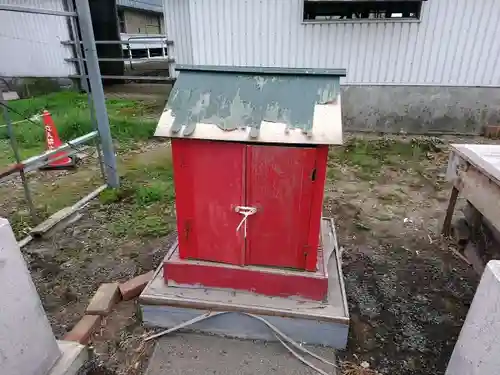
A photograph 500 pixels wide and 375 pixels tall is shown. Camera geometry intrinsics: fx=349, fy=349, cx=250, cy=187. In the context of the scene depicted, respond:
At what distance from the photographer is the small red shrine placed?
6.91ft

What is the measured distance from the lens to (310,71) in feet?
7.10

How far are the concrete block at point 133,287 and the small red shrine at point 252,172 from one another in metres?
0.50

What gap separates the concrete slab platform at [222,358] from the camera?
2285 mm

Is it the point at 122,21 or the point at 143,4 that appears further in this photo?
the point at 143,4

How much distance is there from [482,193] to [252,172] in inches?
79.4

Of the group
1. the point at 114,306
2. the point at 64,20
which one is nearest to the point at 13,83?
the point at 64,20

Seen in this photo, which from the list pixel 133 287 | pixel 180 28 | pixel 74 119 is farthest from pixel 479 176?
pixel 180 28

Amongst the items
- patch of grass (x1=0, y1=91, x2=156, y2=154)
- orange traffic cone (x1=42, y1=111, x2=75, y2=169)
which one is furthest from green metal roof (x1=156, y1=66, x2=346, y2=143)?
patch of grass (x1=0, y1=91, x2=156, y2=154)

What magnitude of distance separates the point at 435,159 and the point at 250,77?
17.1ft

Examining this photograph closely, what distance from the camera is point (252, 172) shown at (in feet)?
7.29

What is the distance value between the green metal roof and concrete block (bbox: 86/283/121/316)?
1.45m

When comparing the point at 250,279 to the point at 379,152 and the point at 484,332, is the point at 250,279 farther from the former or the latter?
the point at 379,152

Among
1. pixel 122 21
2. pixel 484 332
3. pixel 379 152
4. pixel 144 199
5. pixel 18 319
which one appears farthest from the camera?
pixel 122 21

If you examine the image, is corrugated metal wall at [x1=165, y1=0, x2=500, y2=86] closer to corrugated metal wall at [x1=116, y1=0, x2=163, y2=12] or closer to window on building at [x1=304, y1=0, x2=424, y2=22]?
window on building at [x1=304, y1=0, x2=424, y2=22]
